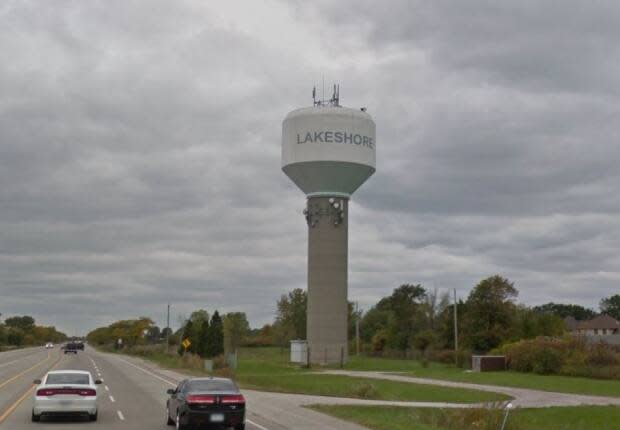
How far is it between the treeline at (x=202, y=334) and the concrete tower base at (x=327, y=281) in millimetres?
10591

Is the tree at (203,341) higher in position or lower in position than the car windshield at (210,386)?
higher

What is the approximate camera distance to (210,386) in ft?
71.6

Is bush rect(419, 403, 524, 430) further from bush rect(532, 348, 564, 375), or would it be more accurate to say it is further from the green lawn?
bush rect(532, 348, 564, 375)

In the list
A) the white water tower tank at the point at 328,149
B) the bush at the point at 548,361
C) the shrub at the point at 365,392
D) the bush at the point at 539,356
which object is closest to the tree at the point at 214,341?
the white water tower tank at the point at 328,149

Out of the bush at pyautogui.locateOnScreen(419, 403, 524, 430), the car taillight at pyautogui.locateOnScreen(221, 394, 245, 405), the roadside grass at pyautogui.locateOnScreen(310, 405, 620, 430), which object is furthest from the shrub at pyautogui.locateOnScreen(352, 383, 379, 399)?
the car taillight at pyautogui.locateOnScreen(221, 394, 245, 405)

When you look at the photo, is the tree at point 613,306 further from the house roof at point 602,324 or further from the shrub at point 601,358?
the shrub at point 601,358

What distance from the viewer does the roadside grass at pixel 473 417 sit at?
23.5 meters

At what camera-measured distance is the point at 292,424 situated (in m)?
23.7

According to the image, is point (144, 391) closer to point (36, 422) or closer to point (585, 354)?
point (36, 422)

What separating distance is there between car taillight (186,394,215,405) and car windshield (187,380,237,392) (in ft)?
1.74

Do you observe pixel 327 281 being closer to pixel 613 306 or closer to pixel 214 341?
pixel 214 341

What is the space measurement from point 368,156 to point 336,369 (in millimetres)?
18484

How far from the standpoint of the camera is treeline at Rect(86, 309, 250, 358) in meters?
82.0

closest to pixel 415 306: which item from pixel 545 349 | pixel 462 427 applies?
pixel 545 349
